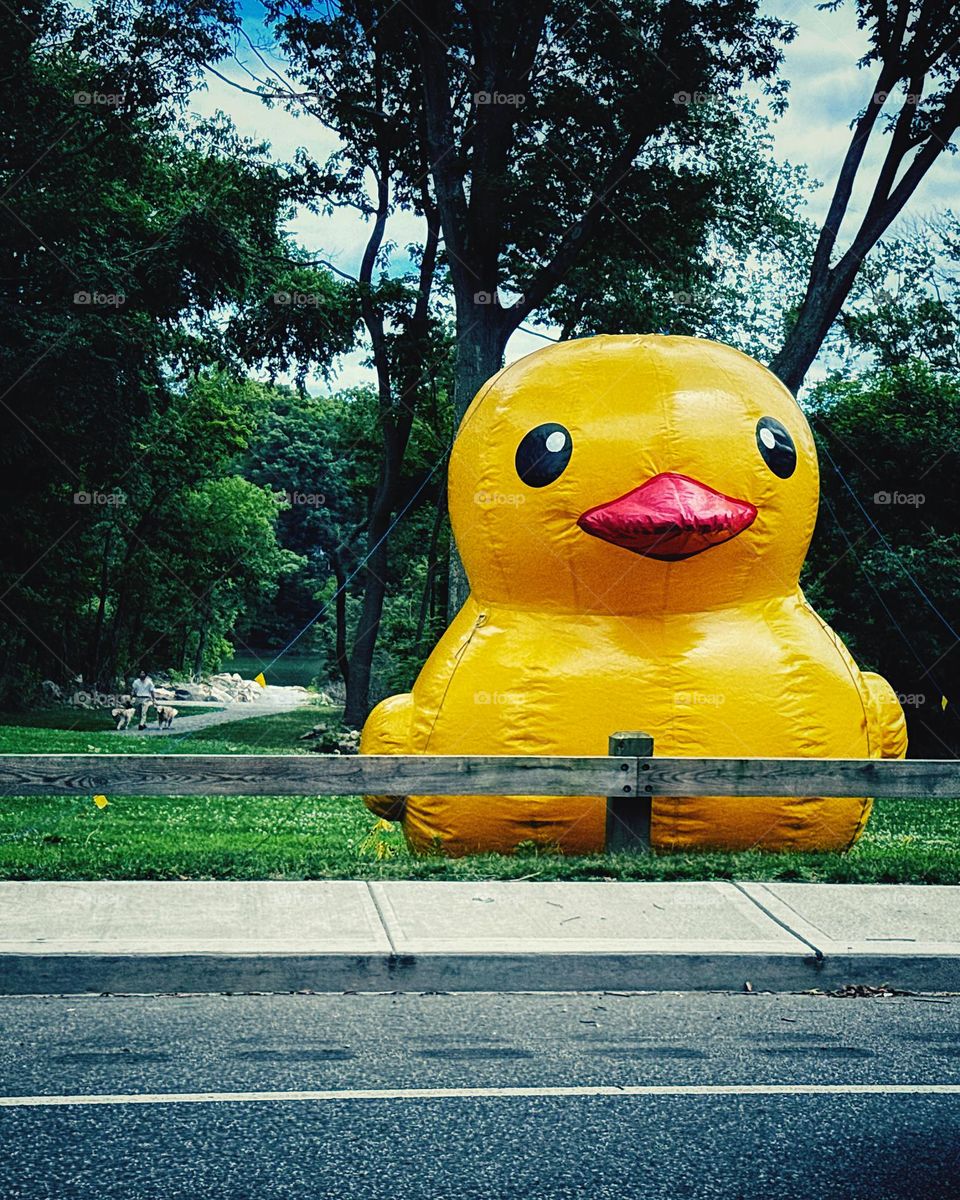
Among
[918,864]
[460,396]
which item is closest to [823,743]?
[918,864]

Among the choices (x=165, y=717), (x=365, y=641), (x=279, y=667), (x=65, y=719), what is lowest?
(x=279, y=667)

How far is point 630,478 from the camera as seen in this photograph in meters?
8.88

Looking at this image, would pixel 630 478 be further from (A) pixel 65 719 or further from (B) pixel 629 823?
(A) pixel 65 719

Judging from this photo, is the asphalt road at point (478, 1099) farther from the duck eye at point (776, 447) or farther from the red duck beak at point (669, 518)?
the duck eye at point (776, 447)

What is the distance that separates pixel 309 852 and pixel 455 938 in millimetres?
2895

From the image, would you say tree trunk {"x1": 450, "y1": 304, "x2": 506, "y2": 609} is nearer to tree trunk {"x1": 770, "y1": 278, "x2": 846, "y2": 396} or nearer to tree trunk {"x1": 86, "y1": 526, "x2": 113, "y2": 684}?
tree trunk {"x1": 770, "y1": 278, "x2": 846, "y2": 396}

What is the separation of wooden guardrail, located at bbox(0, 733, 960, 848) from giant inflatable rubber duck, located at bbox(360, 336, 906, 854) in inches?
31.4

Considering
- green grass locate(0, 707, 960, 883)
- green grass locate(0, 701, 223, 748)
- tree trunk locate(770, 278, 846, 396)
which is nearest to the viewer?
green grass locate(0, 707, 960, 883)

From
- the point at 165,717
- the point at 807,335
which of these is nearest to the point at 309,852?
the point at 807,335

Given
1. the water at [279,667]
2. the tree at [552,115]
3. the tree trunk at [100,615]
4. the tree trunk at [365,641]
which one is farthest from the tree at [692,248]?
the water at [279,667]

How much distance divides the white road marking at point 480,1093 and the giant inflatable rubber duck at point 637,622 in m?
3.92

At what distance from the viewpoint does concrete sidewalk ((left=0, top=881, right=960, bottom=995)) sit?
611 cm

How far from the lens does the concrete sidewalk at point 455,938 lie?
6105 mm

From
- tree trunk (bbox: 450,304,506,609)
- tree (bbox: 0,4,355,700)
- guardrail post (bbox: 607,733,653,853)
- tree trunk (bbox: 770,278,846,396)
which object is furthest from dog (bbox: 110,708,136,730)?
guardrail post (bbox: 607,733,653,853)
